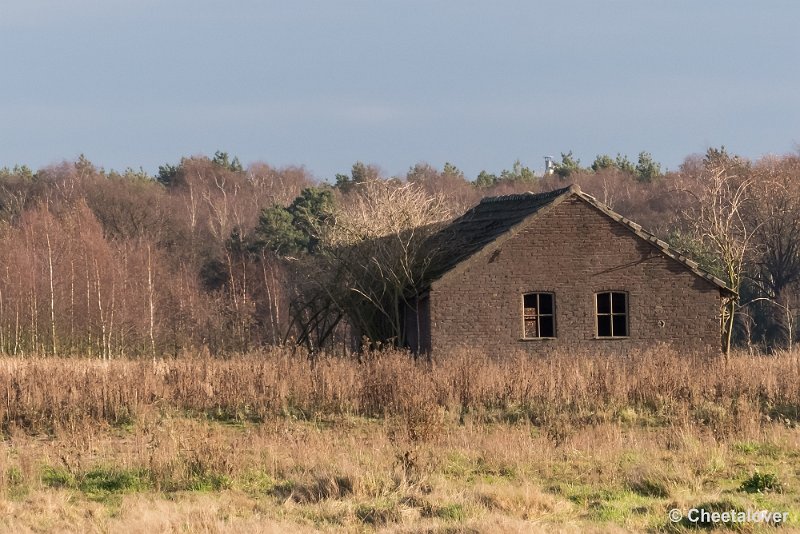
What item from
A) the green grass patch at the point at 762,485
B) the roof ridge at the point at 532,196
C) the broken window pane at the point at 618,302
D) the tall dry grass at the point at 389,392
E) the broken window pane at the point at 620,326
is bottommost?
the green grass patch at the point at 762,485

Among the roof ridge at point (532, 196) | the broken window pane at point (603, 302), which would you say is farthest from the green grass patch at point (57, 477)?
the broken window pane at point (603, 302)

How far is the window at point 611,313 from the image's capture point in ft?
94.3

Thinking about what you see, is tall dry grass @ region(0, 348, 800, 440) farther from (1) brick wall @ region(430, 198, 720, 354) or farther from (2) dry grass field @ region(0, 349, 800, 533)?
(1) brick wall @ region(430, 198, 720, 354)

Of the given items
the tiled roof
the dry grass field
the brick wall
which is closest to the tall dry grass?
the dry grass field

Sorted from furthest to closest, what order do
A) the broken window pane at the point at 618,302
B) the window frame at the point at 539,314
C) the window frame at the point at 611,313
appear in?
the broken window pane at the point at 618,302
the window frame at the point at 611,313
the window frame at the point at 539,314

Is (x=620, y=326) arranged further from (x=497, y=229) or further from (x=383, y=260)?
(x=383, y=260)

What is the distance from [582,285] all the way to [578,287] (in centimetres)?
12

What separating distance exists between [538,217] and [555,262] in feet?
4.12

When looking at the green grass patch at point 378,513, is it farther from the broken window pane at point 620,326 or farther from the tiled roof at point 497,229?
the broken window pane at point 620,326

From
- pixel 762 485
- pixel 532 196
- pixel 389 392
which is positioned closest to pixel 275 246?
pixel 532 196

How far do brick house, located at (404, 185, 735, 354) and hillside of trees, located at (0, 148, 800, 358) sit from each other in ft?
3.73

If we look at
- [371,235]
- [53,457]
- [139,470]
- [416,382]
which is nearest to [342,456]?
[139,470]

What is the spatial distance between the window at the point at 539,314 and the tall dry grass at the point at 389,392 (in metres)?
7.23

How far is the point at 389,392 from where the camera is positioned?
19000 mm
